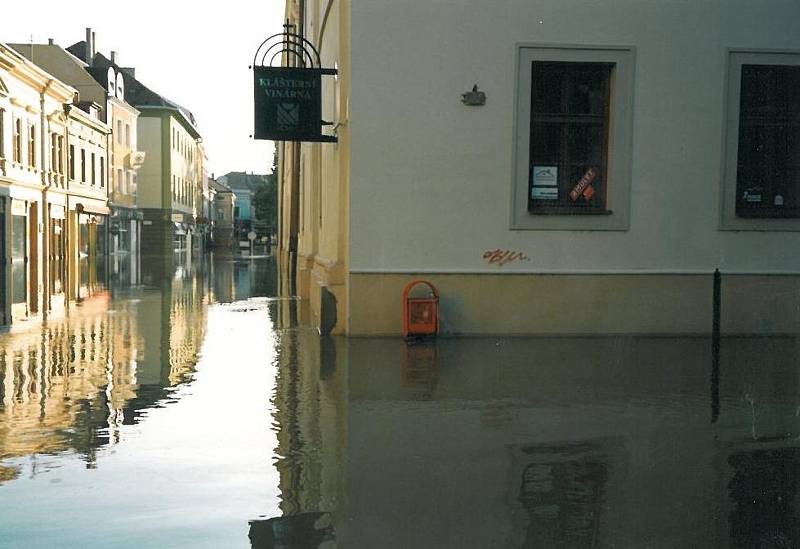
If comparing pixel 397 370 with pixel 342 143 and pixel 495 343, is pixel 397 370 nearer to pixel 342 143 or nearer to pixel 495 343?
pixel 495 343

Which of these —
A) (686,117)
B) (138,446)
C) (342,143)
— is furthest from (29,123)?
(138,446)

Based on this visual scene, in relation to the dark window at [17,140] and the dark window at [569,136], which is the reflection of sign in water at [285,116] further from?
the dark window at [17,140]

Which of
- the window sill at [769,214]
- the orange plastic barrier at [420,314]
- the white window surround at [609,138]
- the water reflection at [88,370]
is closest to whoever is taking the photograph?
the water reflection at [88,370]

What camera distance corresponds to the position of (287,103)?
12344 millimetres

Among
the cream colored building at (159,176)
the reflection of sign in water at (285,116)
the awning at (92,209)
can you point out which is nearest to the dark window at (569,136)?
the reflection of sign in water at (285,116)

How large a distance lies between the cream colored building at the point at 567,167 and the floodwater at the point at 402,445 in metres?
0.81

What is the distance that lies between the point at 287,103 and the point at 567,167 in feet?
12.9

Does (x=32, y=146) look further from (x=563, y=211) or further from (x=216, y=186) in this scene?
(x=216, y=186)

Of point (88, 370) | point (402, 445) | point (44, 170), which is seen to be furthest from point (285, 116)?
point (44, 170)

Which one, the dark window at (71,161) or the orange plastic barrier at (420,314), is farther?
the dark window at (71,161)

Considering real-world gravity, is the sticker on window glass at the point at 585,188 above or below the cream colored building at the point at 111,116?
below

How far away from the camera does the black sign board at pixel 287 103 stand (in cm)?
1222

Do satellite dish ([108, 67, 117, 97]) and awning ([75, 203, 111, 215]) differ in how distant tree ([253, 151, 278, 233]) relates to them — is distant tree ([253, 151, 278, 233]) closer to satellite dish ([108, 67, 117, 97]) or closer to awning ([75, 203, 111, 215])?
satellite dish ([108, 67, 117, 97])

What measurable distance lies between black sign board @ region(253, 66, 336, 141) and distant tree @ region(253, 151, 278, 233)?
73574 millimetres
